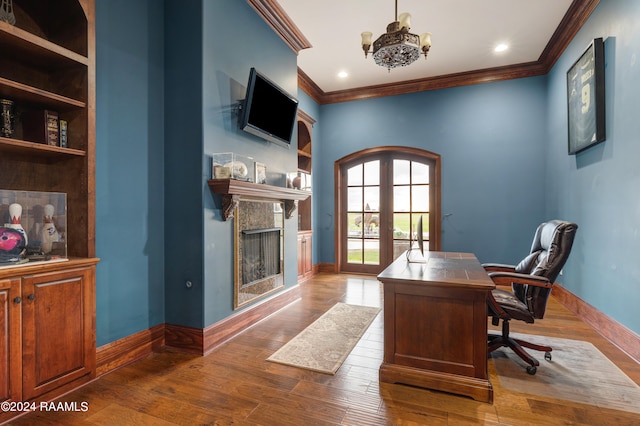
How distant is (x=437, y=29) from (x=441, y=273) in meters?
3.30

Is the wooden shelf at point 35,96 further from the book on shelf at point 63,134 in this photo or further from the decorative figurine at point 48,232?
the decorative figurine at point 48,232

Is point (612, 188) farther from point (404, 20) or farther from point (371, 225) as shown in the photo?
point (371, 225)

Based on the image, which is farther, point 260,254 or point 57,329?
point 260,254

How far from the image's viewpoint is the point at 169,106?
2.91m

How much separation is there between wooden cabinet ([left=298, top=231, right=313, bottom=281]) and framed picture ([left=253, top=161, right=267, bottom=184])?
199 centimetres

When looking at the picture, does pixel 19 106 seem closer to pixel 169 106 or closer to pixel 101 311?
pixel 169 106

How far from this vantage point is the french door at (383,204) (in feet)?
18.8

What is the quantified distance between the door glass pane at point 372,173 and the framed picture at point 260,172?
2861mm

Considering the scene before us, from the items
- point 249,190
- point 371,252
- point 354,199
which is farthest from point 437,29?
point 371,252

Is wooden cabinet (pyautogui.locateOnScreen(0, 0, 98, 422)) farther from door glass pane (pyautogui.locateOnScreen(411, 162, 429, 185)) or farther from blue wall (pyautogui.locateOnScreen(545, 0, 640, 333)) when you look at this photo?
door glass pane (pyautogui.locateOnScreen(411, 162, 429, 185))

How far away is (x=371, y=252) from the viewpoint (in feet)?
19.9

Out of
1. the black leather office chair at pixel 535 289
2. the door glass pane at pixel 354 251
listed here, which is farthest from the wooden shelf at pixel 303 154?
the black leather office chair at pixel 535 289

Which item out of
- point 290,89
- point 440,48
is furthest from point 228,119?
point 440,48

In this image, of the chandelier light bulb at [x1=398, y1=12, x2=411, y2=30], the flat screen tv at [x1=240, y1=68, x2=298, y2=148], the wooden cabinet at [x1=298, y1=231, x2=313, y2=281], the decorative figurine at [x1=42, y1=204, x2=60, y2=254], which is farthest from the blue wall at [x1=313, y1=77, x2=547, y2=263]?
the decorative figurine at [x1=42, y1=204, x2=60, y2=254]
